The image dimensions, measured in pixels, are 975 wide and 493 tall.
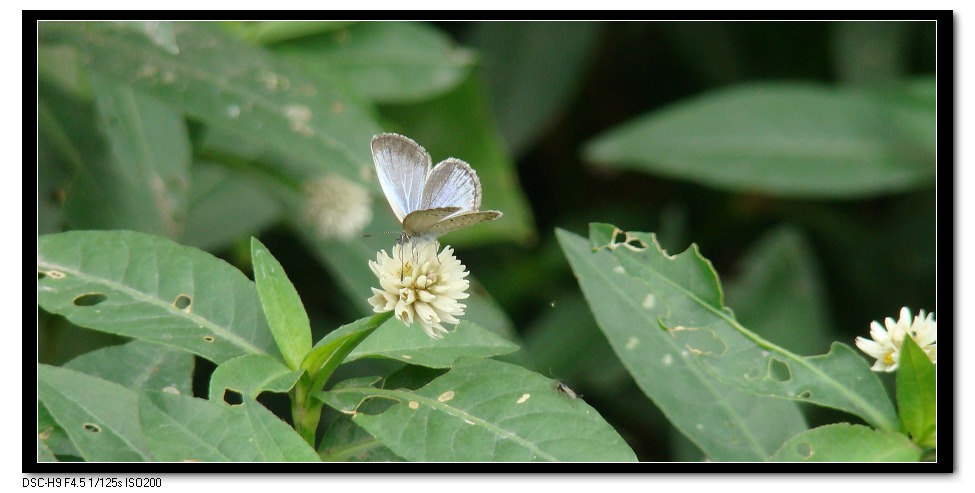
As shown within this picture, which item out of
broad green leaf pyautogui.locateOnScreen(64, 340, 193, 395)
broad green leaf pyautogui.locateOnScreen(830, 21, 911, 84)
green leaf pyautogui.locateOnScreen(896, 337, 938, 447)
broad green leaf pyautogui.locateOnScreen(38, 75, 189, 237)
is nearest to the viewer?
green leaf pyautogui.locateOnScreen(896, 337, 938, 447)

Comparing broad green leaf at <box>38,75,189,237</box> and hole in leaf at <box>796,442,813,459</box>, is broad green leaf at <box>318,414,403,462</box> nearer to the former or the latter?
hole in leaf at <box>796,442,813,459</box>

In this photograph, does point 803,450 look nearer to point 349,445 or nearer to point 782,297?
point 349,445

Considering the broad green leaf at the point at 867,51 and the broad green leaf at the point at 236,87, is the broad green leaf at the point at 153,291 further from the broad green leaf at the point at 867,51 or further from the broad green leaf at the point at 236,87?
the broad green leaf at the point at 867,51

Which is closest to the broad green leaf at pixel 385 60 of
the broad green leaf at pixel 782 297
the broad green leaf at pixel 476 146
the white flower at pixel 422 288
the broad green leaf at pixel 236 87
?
the broad green leaf at pixel 476 146

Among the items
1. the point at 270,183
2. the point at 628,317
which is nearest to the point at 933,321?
the point at 628,317

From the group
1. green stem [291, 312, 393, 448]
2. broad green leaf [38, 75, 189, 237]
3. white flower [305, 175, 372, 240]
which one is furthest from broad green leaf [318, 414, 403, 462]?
white flower [305, 175, 372, 240]

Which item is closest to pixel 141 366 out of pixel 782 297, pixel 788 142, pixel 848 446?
pixel 848 446

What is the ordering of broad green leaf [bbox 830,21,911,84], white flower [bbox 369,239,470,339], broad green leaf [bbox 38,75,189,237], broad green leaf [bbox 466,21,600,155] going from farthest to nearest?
broad green leaf [bbox 466,21,600,155]
broad green leaf [bbox 830,21,911,84]
broad green leaf [bbox 38,75,189,237]
white flower [bbox 369,239,470,339]
